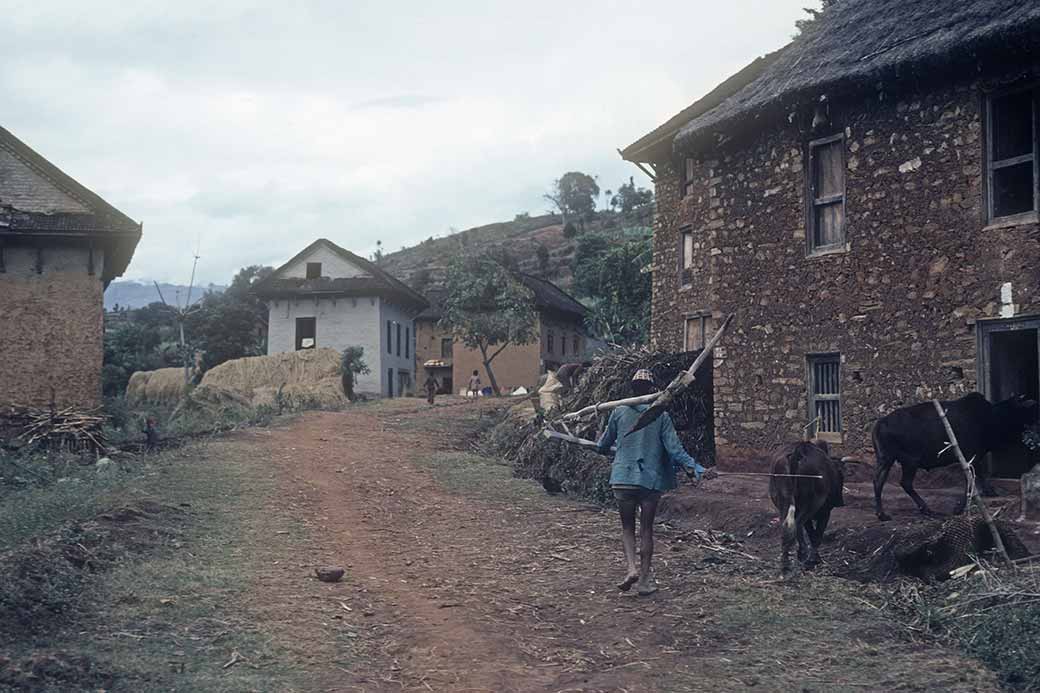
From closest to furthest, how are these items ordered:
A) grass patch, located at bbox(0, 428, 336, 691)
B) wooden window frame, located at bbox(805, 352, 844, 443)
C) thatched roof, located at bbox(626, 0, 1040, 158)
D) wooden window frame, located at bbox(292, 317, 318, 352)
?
1. grass patch, located at bbox(0, 428, 336, 691)
2. thatched roof, located at bbox(626, 0, 1040, 158)
3. wooden window frame, located at bbox(805, 352, 844, 443)
4. wooden window frame, located at bbox(292, 317, 318, 352)

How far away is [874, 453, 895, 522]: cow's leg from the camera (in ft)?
36.6

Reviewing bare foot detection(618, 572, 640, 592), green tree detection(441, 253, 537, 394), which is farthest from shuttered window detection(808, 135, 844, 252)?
green tree detection(441, 253, 537, 394)

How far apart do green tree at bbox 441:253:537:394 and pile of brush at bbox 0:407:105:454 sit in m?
22.1

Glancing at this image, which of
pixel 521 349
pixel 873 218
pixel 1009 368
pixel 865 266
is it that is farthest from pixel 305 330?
pixel 1009 368

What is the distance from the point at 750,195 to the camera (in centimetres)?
1644

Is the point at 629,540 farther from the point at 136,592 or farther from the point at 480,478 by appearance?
the point at 480,478

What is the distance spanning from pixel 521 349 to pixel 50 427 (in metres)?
30.3

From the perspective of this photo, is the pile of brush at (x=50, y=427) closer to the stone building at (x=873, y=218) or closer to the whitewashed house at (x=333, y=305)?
the stone building at (x=873, y=218)

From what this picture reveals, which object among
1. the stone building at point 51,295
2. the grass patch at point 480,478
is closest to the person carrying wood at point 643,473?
the grass patch at point 480,478

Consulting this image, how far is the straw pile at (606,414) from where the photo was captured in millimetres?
17188

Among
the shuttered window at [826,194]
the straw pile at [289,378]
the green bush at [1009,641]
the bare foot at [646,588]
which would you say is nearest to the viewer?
the green bush at [1009,641]

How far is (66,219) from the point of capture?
18766 millimetres

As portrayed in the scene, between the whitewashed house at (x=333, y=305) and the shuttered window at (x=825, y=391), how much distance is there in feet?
95.5

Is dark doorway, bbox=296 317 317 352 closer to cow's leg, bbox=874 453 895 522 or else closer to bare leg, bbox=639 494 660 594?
cow's leg, bbox=874 453 895 522
